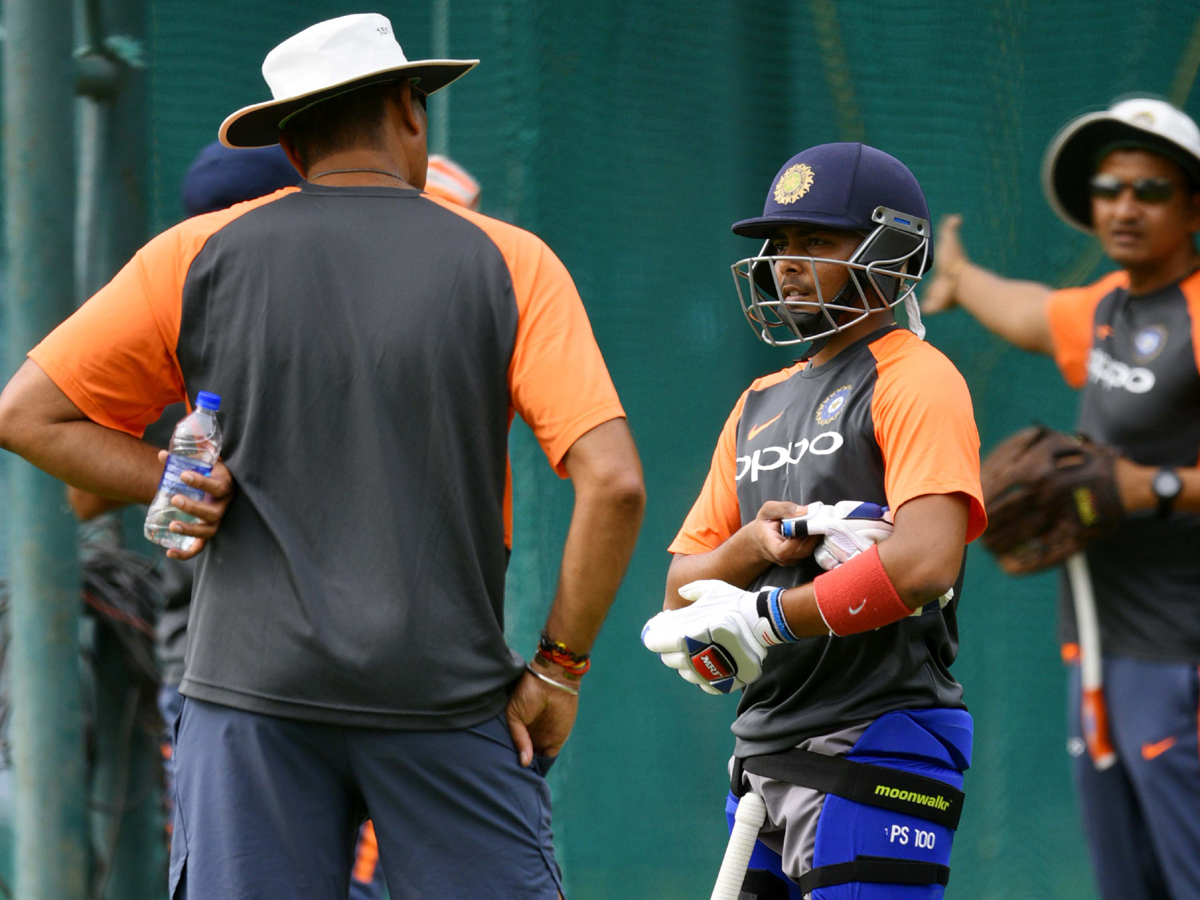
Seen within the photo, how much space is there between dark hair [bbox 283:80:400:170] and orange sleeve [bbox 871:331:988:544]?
109 cm

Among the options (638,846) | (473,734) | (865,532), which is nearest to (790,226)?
(865,532)

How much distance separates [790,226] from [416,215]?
0.80 meters

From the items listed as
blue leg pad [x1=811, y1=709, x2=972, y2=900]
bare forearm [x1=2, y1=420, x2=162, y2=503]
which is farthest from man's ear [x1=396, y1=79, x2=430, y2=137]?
blue leg pad [x1=811, y1=709, x2=972, y2=900]

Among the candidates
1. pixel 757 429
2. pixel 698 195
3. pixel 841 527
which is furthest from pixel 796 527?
pixel 698 195

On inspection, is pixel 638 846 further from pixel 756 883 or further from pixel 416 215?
pixel 416 215

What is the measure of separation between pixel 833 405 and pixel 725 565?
392mm

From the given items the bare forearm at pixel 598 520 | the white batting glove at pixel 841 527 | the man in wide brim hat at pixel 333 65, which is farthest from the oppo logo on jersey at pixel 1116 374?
the man in wide brim hat at pixel 333 65

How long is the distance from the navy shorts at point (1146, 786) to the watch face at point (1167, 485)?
1.46 ft

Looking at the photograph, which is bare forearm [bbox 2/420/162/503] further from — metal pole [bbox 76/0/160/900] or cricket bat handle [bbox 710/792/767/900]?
metal pole [bbox 76/0/160/900]

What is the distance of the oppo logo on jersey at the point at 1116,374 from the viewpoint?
361 cm

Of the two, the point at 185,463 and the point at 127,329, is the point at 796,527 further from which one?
the point at 127,329

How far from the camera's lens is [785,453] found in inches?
110

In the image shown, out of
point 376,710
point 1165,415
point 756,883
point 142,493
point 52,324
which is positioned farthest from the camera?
point 52,324

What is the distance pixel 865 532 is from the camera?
253 cm
